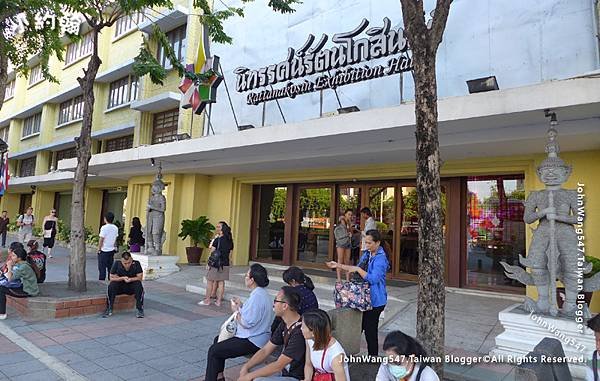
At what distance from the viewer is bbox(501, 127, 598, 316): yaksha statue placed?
4.56 metres

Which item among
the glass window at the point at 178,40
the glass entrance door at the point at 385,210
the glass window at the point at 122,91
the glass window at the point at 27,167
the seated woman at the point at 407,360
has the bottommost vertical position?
the seated woman at the point at 407,360

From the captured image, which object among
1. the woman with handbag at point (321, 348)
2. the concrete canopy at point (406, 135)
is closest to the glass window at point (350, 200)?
the concrete canopy at point (406, 135)

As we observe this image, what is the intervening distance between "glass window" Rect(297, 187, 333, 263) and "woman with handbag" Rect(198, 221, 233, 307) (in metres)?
4.06

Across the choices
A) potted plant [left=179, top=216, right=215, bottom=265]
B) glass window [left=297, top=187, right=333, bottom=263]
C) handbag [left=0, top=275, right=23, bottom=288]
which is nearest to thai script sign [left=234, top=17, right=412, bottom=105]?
glass window [left=297, top=187, right=333, bottom=263]

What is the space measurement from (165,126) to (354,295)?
13165 millimetres

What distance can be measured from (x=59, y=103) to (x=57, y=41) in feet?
55.2

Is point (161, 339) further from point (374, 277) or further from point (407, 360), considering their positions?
point (407, 360)

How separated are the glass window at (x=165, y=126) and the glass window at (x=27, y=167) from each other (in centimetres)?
1471

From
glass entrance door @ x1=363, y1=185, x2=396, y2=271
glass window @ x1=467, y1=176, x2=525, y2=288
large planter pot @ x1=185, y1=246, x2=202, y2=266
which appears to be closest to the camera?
glass window @ x1=467, y1=176, x2=525, y2=288

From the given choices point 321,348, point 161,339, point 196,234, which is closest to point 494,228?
point 321,348

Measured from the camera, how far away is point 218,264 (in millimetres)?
7254

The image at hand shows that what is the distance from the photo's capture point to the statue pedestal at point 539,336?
427cm

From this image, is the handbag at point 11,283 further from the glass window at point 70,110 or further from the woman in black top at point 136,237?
the glass window at point 70,110

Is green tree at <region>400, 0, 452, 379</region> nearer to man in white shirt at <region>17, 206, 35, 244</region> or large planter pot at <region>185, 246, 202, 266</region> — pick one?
large planter pot at <region>185, 246, 202, 266</region>
